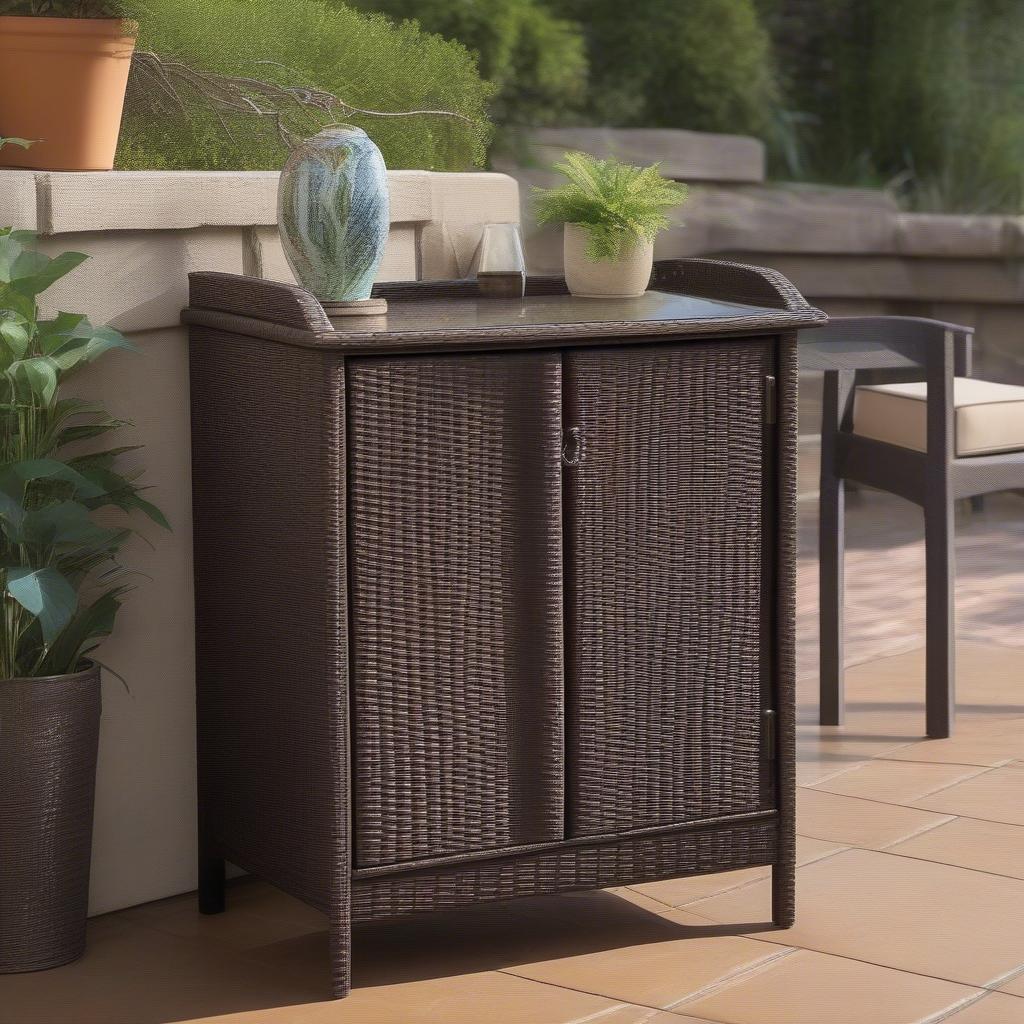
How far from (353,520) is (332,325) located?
0.93 feet

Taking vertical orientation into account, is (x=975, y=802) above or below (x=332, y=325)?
below

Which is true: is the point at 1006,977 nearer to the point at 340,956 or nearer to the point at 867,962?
the point at 867,962

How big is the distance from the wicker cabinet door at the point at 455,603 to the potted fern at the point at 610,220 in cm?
46

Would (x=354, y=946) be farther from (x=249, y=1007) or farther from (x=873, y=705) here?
(x=873, y=705)

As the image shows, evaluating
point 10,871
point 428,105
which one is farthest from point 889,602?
point 10,871

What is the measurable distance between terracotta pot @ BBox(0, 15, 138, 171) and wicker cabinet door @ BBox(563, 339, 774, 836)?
0.85m

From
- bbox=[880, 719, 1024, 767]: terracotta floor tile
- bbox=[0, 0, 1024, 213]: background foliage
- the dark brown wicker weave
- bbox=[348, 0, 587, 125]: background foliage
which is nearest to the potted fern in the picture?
the dark brown wicker weave

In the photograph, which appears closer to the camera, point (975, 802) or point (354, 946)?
point (354, 946)

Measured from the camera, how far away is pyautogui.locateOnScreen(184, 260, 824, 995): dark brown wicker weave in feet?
8.45

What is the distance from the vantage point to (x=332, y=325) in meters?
2.62

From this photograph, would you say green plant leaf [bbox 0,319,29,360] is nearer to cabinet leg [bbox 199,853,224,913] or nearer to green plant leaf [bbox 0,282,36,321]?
green plant leaf [bbox 0,282,36,321]

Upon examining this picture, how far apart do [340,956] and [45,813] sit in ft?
1.54

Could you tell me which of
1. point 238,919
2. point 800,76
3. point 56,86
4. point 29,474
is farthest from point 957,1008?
point 800,76

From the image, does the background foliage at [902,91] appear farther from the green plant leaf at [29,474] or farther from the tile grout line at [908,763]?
the green plant leaf at [29,474]
